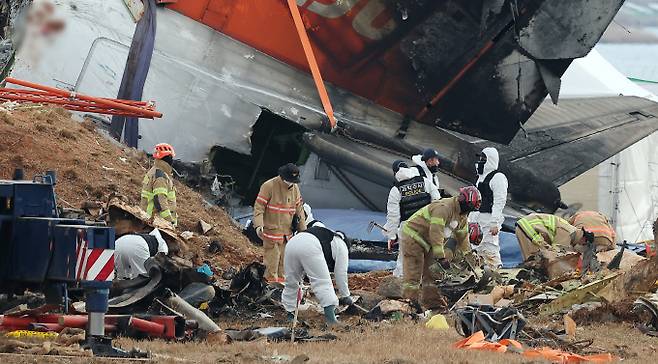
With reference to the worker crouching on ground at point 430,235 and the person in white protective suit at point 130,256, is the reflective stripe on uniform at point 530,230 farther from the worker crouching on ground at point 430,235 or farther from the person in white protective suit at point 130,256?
the person in white protective suit at point 130,256

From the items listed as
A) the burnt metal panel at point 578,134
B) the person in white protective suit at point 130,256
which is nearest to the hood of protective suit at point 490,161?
the burnt metal panel at point 578,134

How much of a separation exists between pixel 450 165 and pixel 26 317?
41.3ft

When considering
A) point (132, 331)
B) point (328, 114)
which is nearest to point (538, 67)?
point (328, 114)

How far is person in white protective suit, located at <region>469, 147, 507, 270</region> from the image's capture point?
53.8ft

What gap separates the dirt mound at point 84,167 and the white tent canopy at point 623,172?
8.54 m

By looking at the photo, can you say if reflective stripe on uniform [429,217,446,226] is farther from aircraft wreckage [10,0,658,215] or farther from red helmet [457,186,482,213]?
aircraft wreckage [10,0,658,215]

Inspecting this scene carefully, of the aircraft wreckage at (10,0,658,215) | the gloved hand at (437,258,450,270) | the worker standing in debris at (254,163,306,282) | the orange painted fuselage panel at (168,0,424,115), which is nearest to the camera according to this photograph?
the gloved hand at (437,258,450,270)

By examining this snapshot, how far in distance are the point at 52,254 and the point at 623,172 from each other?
17232 millimetres

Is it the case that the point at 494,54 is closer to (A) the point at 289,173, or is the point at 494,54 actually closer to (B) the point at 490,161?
(B) the point at 490,161

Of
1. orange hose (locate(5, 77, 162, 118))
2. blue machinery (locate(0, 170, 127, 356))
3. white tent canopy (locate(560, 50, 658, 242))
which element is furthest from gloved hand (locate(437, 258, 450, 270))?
white tent canopy (locate(560, 50, 658, 242))

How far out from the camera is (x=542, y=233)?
1583 cm

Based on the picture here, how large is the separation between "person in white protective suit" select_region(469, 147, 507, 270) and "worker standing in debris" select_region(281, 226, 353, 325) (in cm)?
499

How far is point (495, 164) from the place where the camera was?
16688 mm

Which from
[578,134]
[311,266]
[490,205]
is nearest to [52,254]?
[311,266]
